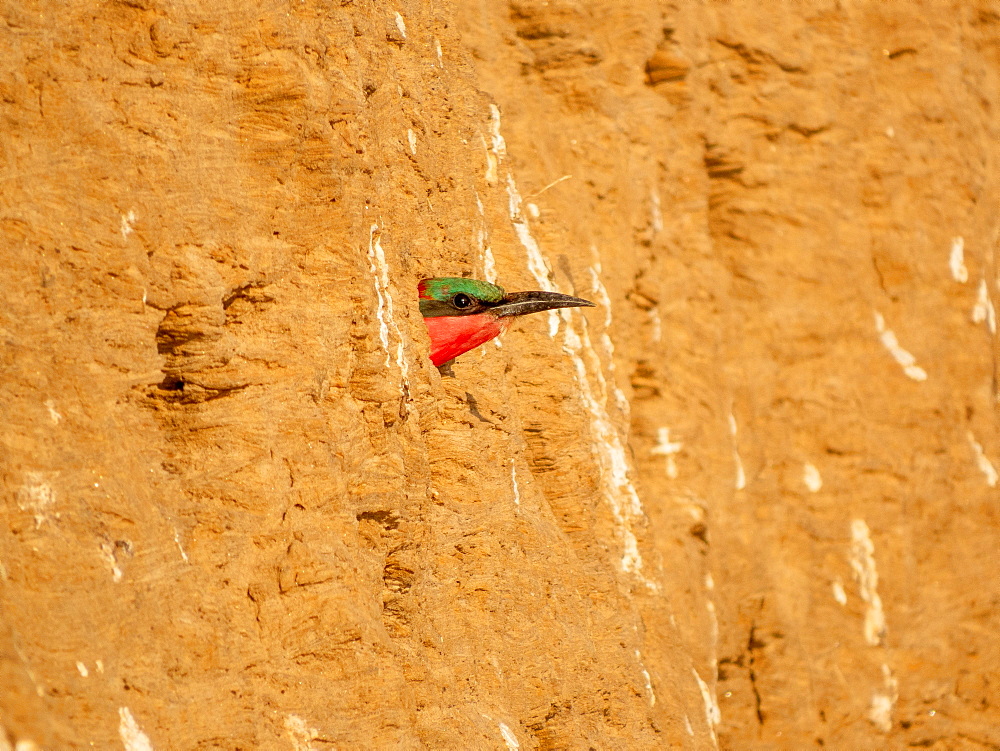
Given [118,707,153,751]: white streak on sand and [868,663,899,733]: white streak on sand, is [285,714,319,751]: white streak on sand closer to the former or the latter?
[118,707,153,751]: white streak on sand

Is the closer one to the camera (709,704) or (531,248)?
(531,248)

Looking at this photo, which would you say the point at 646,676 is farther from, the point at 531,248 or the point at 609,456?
the point at 531,248

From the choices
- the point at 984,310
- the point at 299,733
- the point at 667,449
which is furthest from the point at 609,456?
the point at 984,310

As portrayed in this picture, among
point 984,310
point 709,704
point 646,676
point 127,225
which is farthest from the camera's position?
point 984,310

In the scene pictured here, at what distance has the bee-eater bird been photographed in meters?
4.75

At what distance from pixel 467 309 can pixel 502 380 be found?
0.42m

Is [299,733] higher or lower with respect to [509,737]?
higher

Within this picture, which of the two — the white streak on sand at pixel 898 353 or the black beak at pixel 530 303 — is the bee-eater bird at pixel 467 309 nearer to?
the black beak at pixel 530 303

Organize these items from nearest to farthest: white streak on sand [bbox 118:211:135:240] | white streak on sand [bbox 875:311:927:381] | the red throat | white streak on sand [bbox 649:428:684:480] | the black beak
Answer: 1. white streak on sand [bbox 118:211:135:240]
2. the red throat
3. the black beak
4. white streak on sand [bbox 649:428:684:480]
5. white streak on sand [bbox 875:311:927:381]

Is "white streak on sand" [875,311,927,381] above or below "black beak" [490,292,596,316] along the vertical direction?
below

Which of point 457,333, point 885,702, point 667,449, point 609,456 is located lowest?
point 885,702

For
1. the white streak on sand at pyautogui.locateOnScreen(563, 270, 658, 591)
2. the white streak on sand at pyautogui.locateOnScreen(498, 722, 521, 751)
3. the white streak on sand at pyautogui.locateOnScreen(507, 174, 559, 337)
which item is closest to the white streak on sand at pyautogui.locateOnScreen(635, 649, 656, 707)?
the white streak on sand at pyautogui.locateOnScreen(563, 270, 658, 591)

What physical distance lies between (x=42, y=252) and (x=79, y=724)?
1.13m

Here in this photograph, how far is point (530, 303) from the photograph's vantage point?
4957 mm
